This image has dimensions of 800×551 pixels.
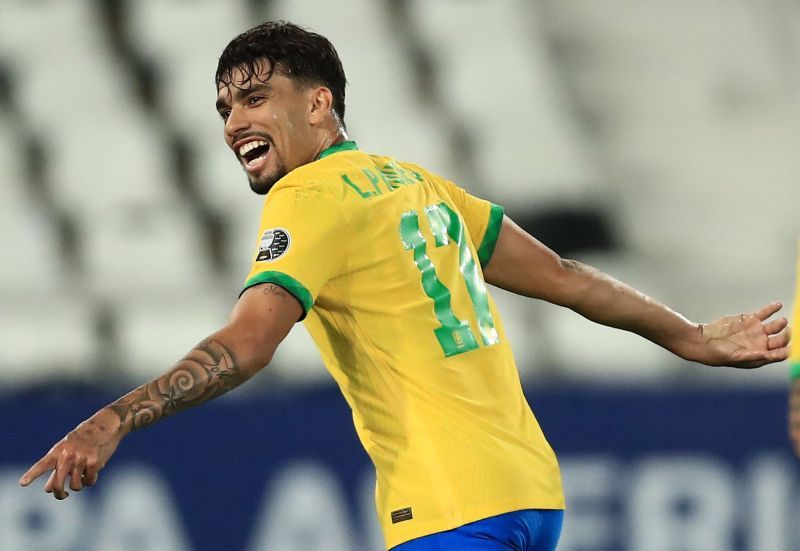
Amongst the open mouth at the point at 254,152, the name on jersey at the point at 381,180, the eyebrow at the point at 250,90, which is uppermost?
the eyebrow at the point at 250,90

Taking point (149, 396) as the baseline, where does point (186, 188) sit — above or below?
above

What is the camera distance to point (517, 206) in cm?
704

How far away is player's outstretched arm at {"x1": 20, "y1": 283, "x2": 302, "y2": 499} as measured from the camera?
7.56 feet

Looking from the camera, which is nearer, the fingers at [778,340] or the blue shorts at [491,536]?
the blue shorts at [491,536]

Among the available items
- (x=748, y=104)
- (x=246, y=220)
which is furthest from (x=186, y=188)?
(x=748, y=104)

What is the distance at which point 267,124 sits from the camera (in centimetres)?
289

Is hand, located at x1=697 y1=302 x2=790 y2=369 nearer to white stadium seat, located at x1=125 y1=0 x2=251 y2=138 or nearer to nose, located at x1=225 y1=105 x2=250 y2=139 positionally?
nose, located at x1=225 y1=105 x2=250 y2=139

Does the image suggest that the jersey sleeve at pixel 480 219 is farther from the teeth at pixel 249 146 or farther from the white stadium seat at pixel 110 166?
the white stadium seat at pixel 110 166

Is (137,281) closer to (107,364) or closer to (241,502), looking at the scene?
(107,364)

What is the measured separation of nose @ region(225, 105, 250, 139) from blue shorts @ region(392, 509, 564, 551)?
3.12 ft

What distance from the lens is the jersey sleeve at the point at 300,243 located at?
2.50 meters

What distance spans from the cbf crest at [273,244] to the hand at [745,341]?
1165 millimetres

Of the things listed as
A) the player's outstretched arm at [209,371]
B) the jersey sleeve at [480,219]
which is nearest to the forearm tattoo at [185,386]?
the player's outstretched arm at [209,371]

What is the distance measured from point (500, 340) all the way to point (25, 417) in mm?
3124
